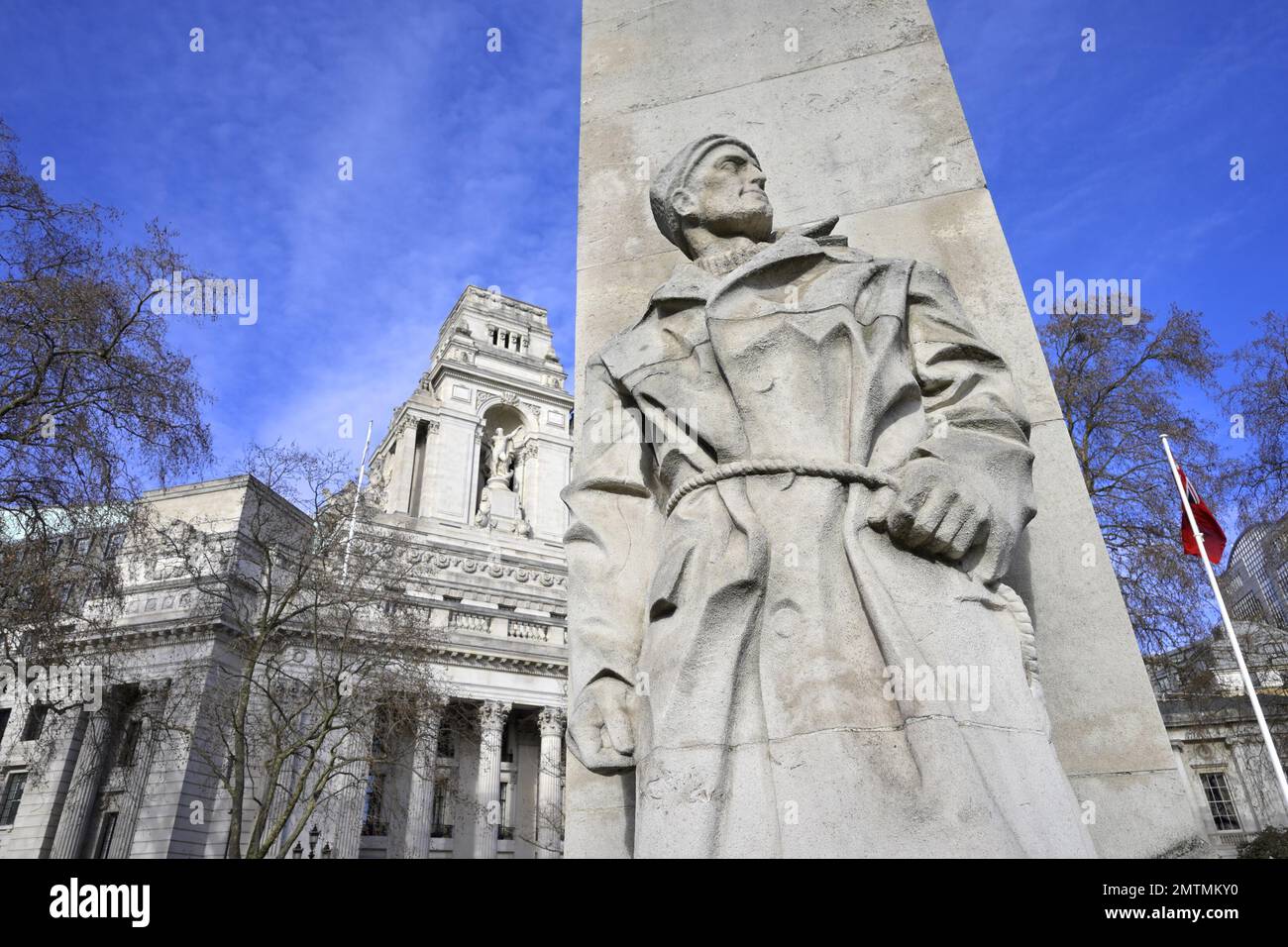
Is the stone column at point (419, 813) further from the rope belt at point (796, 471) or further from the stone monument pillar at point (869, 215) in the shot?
the rope belt at point (796, 471)

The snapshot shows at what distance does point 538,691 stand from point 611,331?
42.2 metres

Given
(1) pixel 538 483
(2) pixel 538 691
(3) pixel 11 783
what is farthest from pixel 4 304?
(1) pixel 538 483

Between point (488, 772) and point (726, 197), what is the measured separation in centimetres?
4397

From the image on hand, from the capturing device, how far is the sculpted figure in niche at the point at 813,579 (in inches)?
102

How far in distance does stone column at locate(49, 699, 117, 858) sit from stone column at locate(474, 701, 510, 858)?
16976 mm

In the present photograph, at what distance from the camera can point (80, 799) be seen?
3928cm

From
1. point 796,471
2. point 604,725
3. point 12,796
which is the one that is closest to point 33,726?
point 12,796

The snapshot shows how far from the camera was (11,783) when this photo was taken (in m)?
41.7

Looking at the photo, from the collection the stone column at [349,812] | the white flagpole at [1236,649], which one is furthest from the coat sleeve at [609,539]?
the stone column at [349,812]

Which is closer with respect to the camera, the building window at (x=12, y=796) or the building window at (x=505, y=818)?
the building window at (x=12, y=796)

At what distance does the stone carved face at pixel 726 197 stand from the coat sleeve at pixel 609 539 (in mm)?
900

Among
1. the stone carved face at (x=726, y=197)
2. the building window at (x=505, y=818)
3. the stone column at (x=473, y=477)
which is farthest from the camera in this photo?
the stone column at (x=473, y=477)
